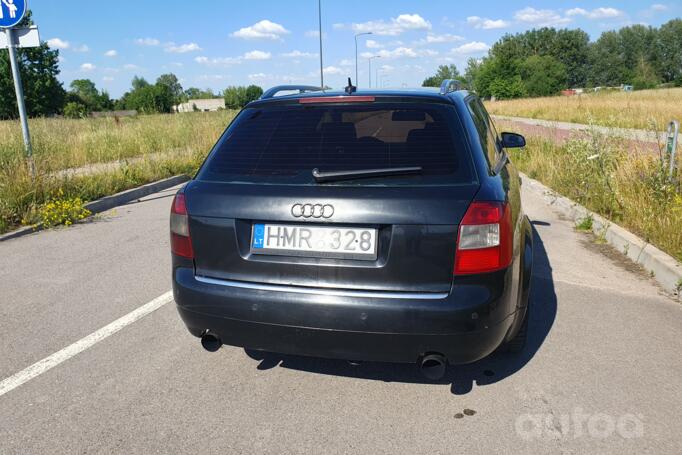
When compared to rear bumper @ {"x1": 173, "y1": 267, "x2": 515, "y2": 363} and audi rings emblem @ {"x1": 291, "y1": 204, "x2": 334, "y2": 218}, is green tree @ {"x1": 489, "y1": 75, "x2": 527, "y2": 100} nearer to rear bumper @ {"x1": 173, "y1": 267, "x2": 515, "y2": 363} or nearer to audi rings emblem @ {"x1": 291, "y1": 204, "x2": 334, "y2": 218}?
rear bumper @ {"x1": 173, "y1": 267, "x2": 515, "y2": 363}

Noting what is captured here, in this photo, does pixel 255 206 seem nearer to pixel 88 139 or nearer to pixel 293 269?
pixel 293 269

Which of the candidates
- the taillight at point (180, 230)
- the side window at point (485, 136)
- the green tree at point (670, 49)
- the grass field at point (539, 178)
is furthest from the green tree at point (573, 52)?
the taillight at point (180, 230)

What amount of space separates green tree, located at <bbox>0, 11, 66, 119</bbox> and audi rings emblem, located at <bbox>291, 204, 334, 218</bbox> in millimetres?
68930

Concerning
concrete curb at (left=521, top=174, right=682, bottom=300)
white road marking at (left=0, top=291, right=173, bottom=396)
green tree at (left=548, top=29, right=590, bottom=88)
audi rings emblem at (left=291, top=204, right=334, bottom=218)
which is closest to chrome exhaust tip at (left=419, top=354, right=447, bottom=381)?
audi rings emblem at (left=291, top=204, right=334, bottom=218)

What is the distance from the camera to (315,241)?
104 inches

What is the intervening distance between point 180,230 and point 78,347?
4.72 ft

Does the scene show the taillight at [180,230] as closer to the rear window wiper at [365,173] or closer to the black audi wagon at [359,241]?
the black audi wagon at [359,241]

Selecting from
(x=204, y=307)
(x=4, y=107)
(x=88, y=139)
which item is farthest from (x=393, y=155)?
(x=4, y=107)

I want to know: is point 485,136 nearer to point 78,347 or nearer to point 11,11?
point 78,347

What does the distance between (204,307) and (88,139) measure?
14.5m

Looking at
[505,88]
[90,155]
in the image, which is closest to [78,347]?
[90,155]

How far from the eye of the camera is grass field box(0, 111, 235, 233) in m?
7.93

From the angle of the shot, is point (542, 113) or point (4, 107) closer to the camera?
point (542, 113)

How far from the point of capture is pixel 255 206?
8.97 ft
